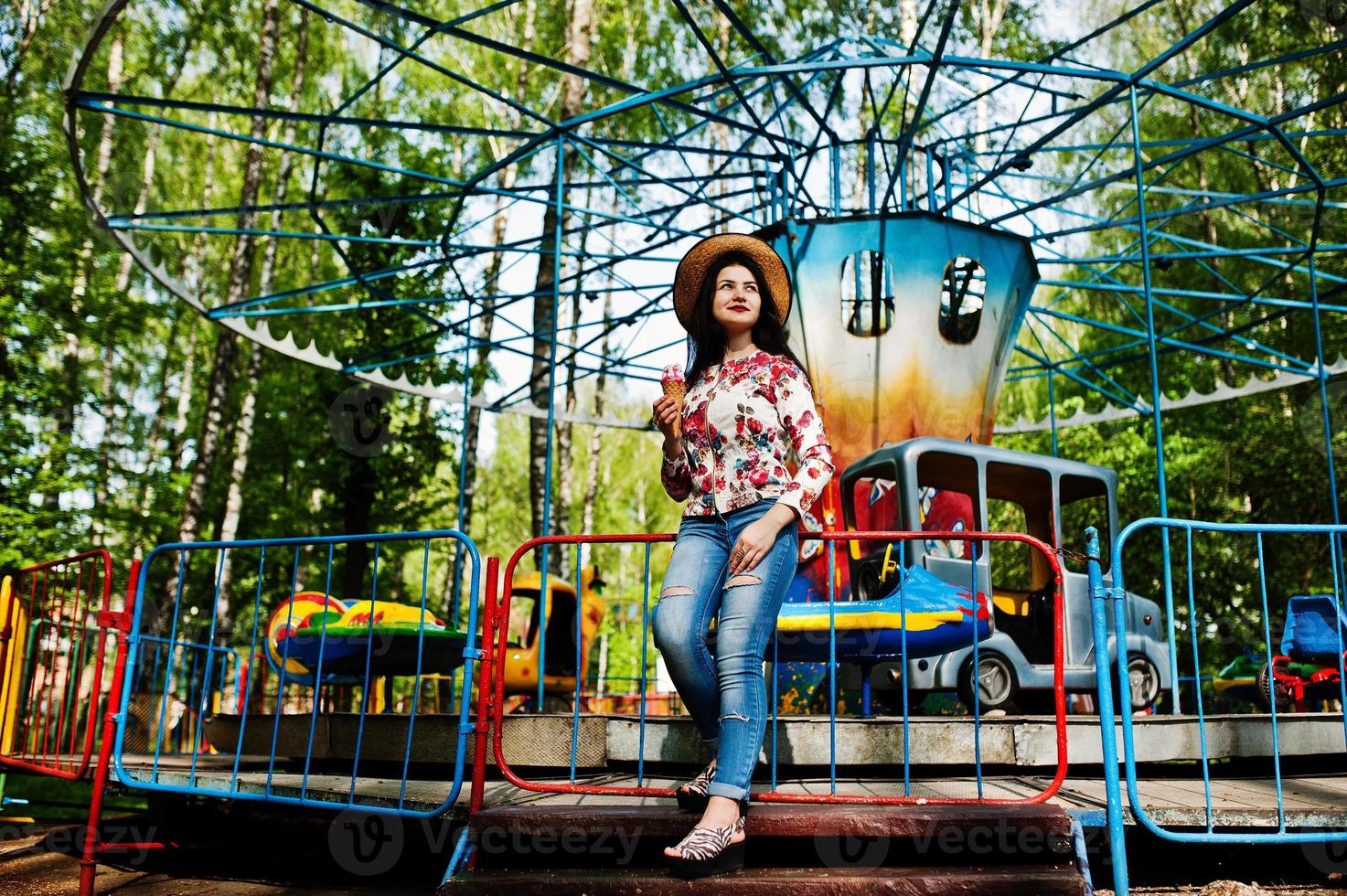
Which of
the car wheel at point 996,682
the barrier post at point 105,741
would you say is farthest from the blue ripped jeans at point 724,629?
the car wheel at point 996,682

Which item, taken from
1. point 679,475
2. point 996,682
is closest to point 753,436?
point 679,475

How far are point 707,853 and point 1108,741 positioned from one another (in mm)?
1526

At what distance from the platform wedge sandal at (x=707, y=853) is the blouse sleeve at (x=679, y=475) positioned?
1192 millimetres

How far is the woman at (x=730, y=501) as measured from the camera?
3432 mm

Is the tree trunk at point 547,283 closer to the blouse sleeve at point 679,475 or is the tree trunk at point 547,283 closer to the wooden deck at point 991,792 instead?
the wooden deck at point 991,792

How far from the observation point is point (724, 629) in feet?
11.5

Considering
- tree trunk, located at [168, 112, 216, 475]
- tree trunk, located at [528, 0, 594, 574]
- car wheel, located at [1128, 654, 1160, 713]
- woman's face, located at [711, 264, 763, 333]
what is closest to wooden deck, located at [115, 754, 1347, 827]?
woman's face, located at [711, 264, 763, 333]

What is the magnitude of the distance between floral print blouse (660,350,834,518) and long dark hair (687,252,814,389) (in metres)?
0.12

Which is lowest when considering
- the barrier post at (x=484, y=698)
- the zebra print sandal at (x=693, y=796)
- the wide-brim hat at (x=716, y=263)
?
the zebra print sandal at (x=693, y=796)

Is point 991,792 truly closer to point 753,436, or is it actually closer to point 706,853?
point 706,853

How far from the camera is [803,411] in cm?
376

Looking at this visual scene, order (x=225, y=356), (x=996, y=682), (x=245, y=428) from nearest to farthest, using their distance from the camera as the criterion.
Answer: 1. (x=996, y=682)
2. (x=225, y=356)
3. (x=245, y=428)

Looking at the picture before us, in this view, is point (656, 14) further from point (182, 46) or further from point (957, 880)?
point (957, 880)

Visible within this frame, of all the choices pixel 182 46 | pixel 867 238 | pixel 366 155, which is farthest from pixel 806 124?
pixel 867 238
